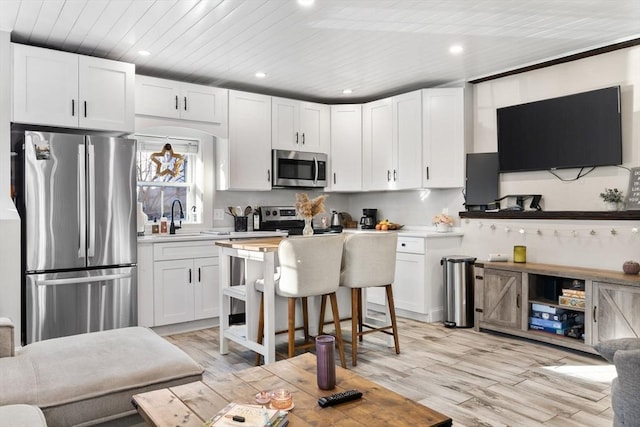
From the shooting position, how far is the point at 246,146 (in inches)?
207

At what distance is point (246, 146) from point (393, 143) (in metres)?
1.71

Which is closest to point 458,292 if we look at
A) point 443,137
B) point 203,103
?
point 443,137

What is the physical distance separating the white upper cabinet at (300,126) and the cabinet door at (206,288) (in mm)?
1624

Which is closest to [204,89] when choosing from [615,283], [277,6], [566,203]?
[277,6]

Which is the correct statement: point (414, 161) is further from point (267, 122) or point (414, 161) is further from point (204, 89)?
point (204, 89)

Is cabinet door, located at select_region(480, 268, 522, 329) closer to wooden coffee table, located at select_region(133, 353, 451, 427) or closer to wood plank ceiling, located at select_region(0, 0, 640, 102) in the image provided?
wood plank ceiling, located at select_region(0, 0, 640, 102)

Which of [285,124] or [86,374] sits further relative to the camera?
[285,124]

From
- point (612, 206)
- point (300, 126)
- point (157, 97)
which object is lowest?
point (612, 206)

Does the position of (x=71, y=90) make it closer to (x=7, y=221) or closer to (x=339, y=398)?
(x=7, y=221)

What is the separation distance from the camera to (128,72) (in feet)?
14.0

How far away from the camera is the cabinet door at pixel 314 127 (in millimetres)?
5730

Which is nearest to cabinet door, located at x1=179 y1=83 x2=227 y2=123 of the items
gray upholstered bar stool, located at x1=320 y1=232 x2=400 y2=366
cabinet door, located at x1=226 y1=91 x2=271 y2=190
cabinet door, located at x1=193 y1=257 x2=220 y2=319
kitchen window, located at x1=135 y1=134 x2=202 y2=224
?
cabinet door, located at x1=226 y1=91 x2=271 y2=190


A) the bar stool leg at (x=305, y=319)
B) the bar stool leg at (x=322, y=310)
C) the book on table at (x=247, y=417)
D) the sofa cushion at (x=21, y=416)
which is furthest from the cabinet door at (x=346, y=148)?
the sofa cushion at (x=21, y=416)

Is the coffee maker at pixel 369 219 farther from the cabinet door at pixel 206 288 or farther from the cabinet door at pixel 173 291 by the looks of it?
the cabinet door at pixel 173 291
